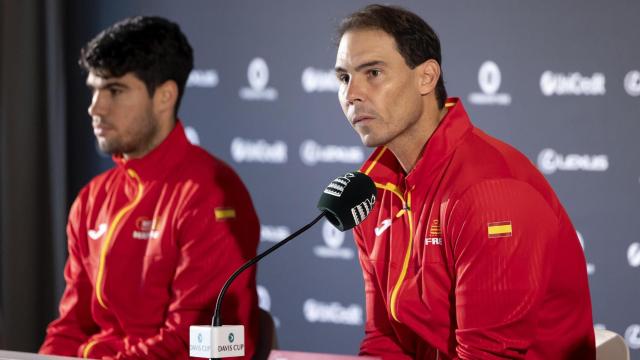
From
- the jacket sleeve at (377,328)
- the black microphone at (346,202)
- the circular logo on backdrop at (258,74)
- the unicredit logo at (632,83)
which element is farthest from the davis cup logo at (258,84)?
the black microphone at (346,202)

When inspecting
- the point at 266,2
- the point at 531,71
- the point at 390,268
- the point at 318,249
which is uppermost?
the point at 266,2

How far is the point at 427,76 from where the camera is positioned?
2439mm

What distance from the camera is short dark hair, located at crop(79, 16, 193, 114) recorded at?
3.10 meters

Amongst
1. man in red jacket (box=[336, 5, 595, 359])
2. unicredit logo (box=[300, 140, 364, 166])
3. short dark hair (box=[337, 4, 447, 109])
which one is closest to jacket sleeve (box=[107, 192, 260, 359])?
man in red jacket (box=[336, 5, 595, 359])

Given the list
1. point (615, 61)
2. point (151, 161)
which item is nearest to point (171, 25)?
point (151, 161)

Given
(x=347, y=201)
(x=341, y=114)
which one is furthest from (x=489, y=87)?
(x=347, y=201)

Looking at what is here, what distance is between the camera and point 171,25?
3240 millimetres

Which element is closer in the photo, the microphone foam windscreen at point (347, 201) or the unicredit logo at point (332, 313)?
the microphone foam windscreen at point (347, 201)

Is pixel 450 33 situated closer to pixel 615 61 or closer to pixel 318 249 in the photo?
pixel 615 61

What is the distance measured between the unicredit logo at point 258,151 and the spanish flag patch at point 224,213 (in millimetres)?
1276

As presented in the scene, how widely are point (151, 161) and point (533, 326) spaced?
138 centimetres

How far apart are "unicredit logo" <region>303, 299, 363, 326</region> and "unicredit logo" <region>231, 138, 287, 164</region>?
1.98ft

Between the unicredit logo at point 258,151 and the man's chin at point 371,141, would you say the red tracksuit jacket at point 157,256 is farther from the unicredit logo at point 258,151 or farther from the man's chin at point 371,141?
the unicredit logo at point 258,151

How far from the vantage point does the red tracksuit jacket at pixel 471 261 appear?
2104 millimetres
